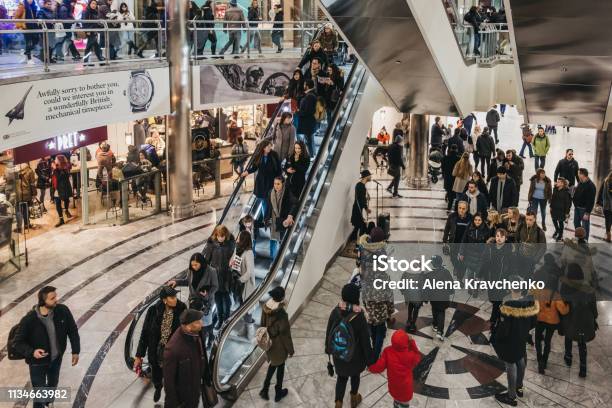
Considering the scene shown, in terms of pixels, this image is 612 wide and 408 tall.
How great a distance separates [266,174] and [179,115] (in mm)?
5705

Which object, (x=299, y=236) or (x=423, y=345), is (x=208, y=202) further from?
(x=423, y=345)

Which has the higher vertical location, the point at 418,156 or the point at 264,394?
the point at 418,156

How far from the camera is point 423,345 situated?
30.4 ft

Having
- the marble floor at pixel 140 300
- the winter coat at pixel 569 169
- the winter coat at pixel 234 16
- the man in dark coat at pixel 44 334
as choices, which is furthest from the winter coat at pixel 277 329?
the winter coat at pixel 234 16

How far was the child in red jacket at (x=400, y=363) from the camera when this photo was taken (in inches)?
255

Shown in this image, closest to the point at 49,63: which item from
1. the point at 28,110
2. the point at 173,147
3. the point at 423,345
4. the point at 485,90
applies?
the point at 28,110

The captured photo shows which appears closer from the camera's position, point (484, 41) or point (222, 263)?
point (222, 263)

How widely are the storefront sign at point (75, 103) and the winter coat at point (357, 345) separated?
6.15m

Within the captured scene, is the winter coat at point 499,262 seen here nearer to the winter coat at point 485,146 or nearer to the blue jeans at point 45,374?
the blue jeans at point 45,374

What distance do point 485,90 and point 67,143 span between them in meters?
9.30

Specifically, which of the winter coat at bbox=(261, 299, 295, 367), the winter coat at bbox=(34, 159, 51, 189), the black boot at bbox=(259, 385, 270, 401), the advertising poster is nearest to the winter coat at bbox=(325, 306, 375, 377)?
the winter coat at bbox=(261, 299, 295, 367)

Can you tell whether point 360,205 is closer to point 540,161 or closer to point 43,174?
point 43,174

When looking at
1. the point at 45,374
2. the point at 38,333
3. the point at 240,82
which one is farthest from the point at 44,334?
the point at 240,82

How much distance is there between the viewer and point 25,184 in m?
14.4
